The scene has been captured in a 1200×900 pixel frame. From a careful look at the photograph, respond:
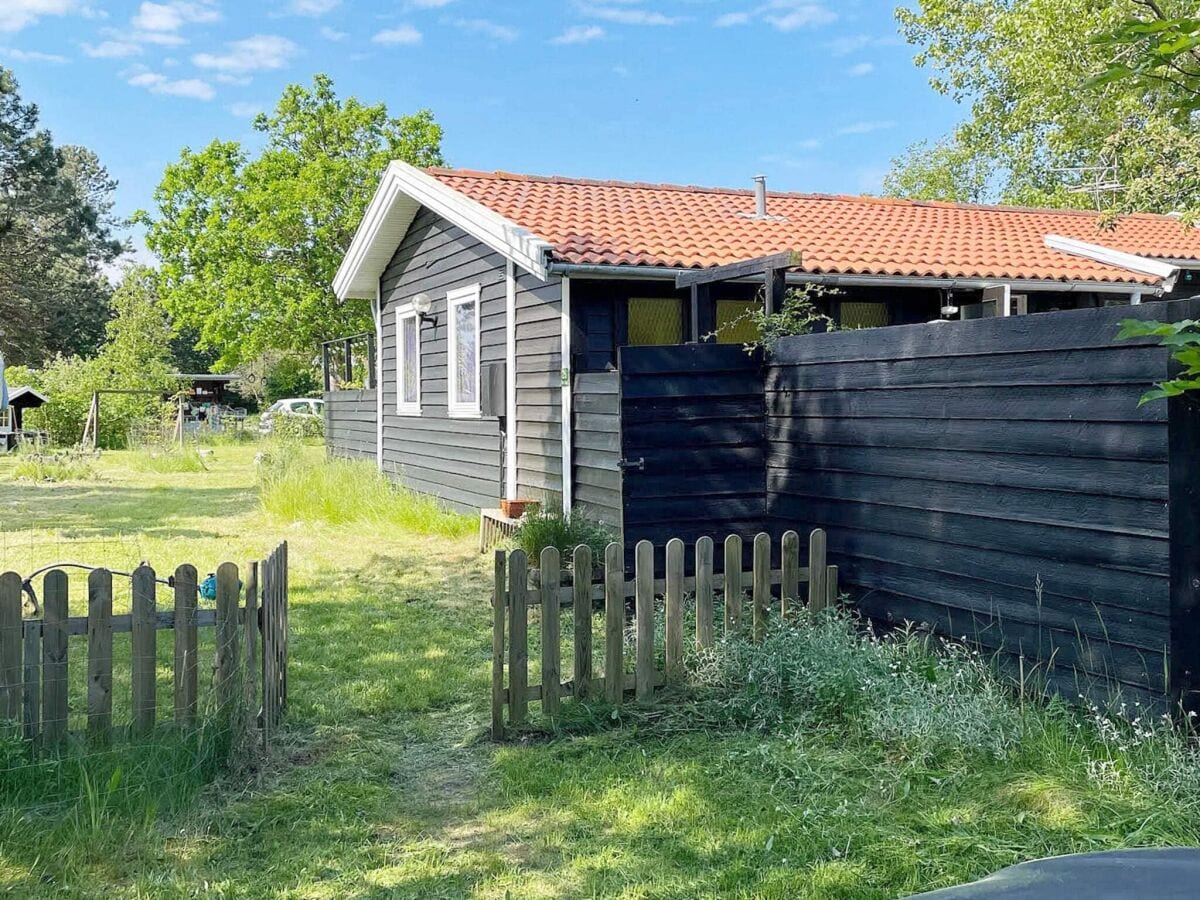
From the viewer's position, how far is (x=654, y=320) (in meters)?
10.1

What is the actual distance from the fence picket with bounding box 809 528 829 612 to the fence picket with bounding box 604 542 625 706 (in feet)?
3.92

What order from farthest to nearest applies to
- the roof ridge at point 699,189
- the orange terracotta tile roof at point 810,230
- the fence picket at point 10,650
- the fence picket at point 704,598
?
the roof ridge at point 699,189 → the orange terracotta tile roof at point 810,230 → the fence picket at point 704,598 → the fence picket at point 10,650

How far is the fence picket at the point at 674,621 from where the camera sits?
5168mm


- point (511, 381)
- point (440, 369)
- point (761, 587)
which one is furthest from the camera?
point (440, 369)

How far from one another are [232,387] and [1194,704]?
47.8 meters

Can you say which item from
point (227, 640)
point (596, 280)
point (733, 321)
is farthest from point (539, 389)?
point (227, 640)

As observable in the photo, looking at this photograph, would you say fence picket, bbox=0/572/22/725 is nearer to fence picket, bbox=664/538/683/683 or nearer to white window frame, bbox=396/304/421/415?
fence picket, bbox=664/538/683/683

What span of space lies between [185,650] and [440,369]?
9212 millimetres

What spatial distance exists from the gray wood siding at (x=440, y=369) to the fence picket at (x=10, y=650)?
736cm

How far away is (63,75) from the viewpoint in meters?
34.2

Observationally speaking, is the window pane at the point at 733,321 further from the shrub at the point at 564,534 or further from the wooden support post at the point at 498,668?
the wooden support post at the point at 498,668

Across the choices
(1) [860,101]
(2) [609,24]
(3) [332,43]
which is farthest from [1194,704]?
(1) [860,101]

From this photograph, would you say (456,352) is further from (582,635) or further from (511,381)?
(582,635)

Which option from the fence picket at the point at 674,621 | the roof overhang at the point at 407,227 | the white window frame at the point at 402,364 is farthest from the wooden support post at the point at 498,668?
the white window frame at the point at 402,364
